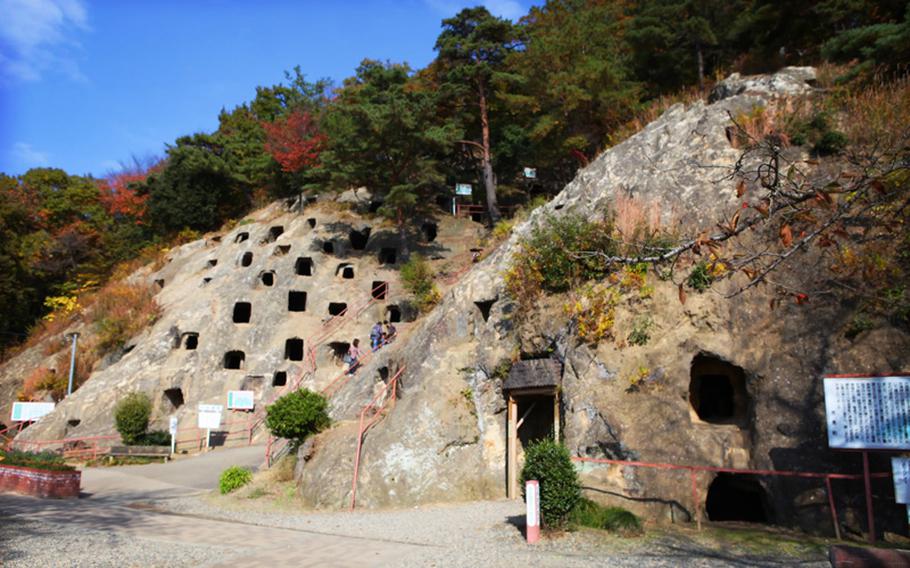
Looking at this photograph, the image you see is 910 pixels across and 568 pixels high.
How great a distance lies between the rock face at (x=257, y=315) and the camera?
27328 millimetres

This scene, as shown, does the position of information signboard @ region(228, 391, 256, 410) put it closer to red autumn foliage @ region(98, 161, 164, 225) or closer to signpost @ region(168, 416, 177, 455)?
signpost @ region(168, 416, 177, 455)

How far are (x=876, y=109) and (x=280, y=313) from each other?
24.6 m

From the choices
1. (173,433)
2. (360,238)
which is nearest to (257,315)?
(360,238)

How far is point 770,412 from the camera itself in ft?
37.7

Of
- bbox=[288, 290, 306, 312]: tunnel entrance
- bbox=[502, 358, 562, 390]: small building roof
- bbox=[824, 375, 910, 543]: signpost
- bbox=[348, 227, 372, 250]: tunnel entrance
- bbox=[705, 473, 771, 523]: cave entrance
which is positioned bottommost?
bbox=[705, 473, 771, 523]: cave entrance

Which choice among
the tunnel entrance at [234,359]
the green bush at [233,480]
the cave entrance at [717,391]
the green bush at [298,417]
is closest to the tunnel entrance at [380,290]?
the tunnel entrance at [234,359]

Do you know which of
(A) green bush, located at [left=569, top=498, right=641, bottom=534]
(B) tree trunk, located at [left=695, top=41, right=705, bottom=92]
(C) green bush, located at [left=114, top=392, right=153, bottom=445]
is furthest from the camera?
(B) tree trunk, located at [left=695, top=41, right=705, bottom=92]

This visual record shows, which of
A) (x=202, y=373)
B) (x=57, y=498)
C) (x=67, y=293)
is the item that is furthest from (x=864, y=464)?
(x=67, y=293)

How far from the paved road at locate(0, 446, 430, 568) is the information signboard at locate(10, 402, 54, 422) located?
13607mm

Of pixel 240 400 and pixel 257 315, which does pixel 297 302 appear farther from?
pixel 240 400

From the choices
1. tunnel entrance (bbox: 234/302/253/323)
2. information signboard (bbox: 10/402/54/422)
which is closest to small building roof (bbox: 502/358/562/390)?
tunnel entrance (bbox: 234/302/253/323)

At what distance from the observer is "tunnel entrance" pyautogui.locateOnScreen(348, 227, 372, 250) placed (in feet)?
116

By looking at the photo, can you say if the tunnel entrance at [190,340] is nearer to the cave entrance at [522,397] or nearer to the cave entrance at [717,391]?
the cave entrance at [522,397]

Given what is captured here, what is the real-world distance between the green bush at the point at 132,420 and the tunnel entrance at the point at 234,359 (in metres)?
5.02
